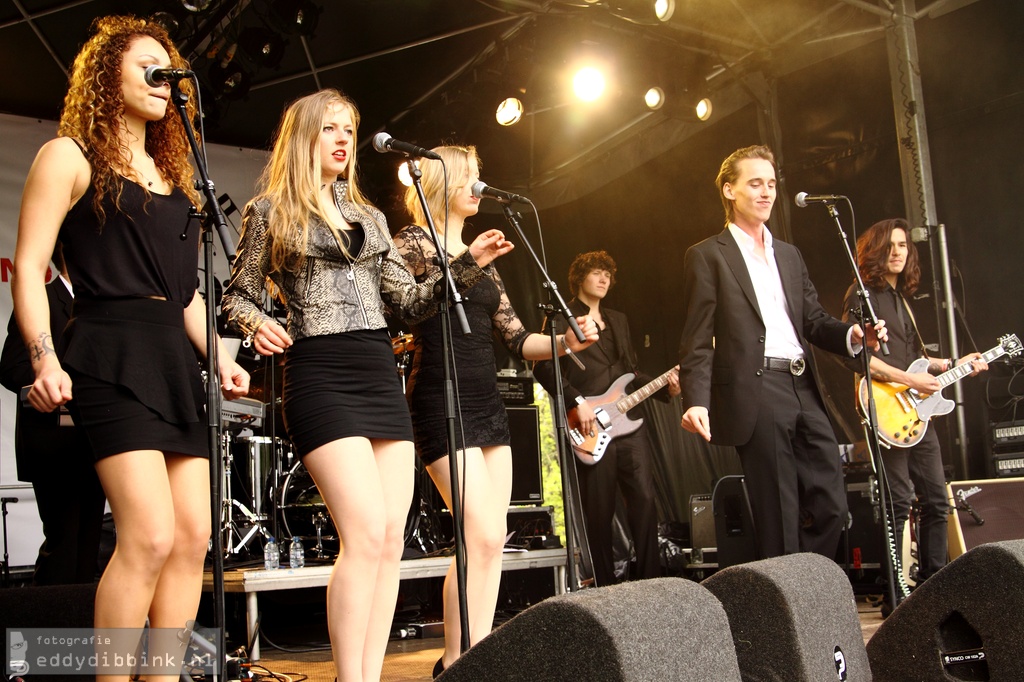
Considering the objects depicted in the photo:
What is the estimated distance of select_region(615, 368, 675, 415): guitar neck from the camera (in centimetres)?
621

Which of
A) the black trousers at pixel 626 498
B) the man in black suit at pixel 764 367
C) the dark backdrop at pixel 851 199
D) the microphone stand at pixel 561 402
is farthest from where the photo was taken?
the dark backdrop at pixel 851 199

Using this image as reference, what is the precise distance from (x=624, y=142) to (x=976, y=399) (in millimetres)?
3741

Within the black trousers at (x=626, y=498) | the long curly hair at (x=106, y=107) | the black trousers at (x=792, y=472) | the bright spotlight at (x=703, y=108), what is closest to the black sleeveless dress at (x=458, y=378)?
the long curly hair at (x=106, y=107)

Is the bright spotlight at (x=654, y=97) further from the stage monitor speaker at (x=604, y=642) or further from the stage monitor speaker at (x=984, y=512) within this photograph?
the stage monitor speaker at (x=604, y=642)

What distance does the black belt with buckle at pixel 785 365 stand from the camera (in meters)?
3.69

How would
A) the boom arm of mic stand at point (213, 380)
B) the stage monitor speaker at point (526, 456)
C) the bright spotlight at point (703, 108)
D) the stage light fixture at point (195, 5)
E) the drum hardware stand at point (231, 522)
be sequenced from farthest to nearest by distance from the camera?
1. the bright spotlight at point (703, 108)
2. the stage monitor speaker at point (526, 456)
3. the drum hardware stand at point (231, 522)
4. the stage light fixture at point (195, 5)
5. the boom arm of mic stand at point (213, 380)

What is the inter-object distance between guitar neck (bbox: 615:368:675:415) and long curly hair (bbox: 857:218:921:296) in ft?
4.65

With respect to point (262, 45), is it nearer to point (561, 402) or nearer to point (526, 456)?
point (526, 456)

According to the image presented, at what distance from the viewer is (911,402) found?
5.70 metres

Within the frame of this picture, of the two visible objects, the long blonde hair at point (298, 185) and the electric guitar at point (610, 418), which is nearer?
the long blonde hair at point (298, 185)

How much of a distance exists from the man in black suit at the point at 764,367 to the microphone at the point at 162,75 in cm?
223

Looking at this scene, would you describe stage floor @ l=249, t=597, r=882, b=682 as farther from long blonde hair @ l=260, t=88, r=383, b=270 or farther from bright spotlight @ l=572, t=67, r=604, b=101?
bright spotlight @ l=572, t=67, r=604, b=101

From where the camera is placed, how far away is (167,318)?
91.6 inches

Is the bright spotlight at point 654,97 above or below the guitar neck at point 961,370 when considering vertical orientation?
above
